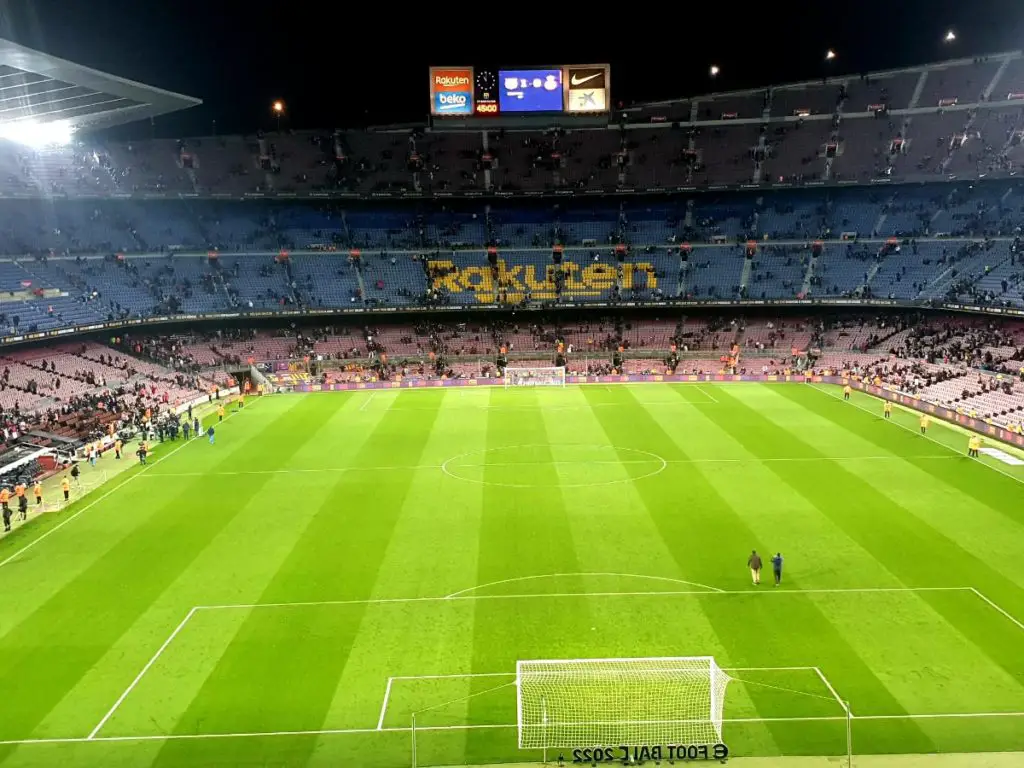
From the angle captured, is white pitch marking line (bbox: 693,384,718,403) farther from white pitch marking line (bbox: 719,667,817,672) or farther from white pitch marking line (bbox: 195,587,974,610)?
white pitch marking line (bbox: 719,667,817,672)

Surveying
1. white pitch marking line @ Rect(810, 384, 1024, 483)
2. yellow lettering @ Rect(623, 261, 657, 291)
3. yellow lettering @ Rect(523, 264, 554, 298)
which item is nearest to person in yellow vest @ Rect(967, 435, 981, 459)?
white pitch marking line @ Rect(810, 384, 1024, 483)

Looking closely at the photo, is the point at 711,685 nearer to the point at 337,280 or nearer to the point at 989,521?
the point at 989,521

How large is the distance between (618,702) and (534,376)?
135 feet

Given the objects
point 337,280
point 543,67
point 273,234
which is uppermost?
point 543,67

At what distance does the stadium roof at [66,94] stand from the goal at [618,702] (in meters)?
20.9

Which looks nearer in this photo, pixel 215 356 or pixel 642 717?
pixel 642 717

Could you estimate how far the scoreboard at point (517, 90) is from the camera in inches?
2119

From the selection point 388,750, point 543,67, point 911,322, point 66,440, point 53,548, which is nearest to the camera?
point 388,750

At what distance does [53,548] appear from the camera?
23141 millimetres

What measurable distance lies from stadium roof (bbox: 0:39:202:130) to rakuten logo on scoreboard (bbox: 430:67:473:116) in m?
25.6

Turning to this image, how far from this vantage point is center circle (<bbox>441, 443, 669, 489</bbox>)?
28891 mm

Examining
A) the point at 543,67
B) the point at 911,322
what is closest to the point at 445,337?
the point at 543,67

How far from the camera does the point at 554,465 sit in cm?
3108

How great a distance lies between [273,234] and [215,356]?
1529 cm
